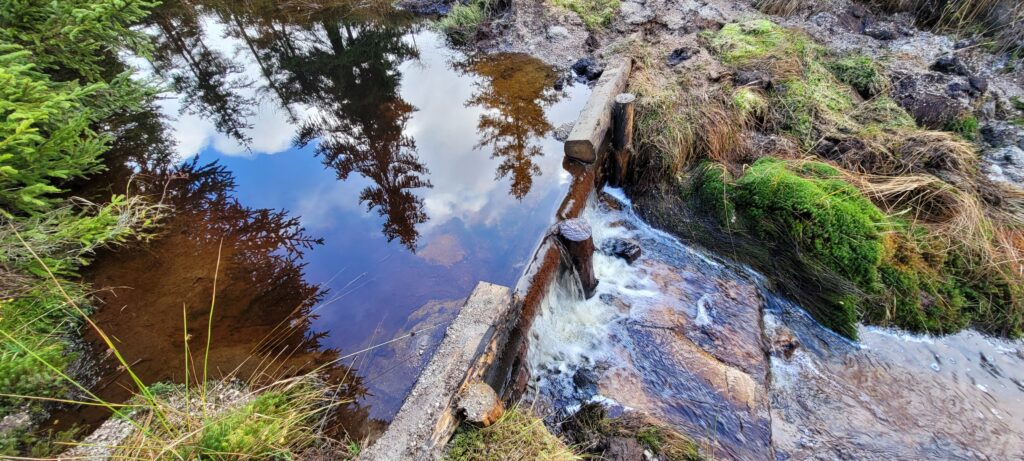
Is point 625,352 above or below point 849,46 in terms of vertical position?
below

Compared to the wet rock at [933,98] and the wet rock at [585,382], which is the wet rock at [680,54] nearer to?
the wet rock at [933,98]

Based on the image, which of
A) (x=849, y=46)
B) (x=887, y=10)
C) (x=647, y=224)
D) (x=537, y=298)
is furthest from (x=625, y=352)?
(x=887, y=10)

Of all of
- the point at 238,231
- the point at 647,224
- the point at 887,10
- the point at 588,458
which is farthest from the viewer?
the point at 887,10

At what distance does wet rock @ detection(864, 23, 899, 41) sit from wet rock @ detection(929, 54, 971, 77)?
1379 mm

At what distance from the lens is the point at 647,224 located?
5.04m

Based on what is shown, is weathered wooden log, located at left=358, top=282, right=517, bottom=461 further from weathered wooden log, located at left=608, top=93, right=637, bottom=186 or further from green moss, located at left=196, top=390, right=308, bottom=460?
weathered wooden log, located at left=608, top=93, right=637, bottom=186

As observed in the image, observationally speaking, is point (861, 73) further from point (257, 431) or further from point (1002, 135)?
point (257, 431)

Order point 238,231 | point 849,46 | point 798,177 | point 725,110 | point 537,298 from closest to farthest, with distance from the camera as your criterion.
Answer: point 537,298 → point 798,177 → point 238,231 → point 725,110 → point 849,46

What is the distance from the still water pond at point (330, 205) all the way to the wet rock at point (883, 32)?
5.33m

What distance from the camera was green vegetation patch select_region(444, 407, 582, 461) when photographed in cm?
238

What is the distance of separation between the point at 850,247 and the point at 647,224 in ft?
6.45

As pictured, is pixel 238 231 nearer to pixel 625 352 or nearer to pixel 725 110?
pixel 625 352

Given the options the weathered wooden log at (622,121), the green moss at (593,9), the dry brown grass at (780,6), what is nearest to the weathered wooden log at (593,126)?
the weathered wooden log at (622,121)

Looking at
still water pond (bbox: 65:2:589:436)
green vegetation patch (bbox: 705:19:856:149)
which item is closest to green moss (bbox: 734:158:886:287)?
green vegetation patch (bbox: 705:19:856:149)
